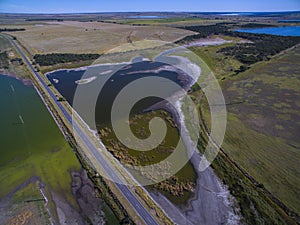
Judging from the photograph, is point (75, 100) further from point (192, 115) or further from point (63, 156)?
point (192, 115)

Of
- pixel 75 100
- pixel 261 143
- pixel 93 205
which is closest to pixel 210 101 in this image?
pixel 261 143

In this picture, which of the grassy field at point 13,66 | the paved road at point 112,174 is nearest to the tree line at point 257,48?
the paved road at point 112,174

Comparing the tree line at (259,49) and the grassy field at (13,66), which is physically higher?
the grassy field at (13,66)

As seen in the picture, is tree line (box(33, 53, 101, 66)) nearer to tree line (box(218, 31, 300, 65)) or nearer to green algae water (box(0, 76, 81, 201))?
green algae water (box(0, 76, 81, 201))

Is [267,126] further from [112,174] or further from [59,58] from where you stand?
[59,58]

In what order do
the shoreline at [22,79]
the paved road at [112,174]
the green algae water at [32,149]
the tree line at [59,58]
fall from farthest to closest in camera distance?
1. the tree line at [59,58]
2. the shoreline at [22,79]
3. the green algae water at [32,149]
4. the paved road at [112,174]

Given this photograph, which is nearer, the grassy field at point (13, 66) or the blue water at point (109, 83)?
the blue water at point (109, 83)

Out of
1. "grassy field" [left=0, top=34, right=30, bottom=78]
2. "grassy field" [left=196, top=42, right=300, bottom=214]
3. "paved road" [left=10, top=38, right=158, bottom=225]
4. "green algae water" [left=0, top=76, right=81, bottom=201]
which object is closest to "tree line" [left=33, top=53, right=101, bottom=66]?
"grassy field" [left=0, top=34, right=30, bottom=78]

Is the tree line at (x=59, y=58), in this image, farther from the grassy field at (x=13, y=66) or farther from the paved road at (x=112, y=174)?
the paved road at (x=112, y=174)

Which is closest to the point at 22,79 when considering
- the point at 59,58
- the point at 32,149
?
the point at 59,58
